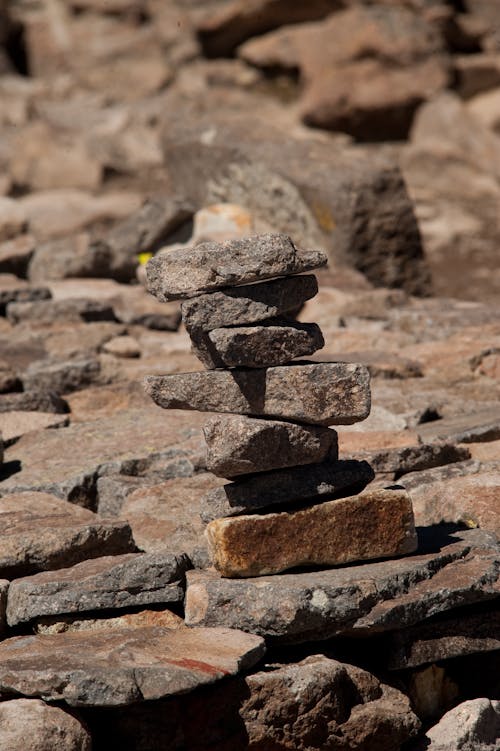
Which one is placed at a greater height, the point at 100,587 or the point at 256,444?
the point at 256,444

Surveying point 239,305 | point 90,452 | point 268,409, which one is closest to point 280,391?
point 268,409

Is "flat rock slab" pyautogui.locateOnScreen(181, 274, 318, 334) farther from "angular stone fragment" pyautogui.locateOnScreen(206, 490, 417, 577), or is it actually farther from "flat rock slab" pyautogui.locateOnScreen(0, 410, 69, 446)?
"flat rock slab" pyautogui.locateOnScreen(0, 410, 69, 446)

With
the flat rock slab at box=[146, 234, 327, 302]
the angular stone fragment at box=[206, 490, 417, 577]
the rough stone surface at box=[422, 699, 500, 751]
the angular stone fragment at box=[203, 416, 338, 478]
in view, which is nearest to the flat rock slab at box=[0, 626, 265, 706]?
the angular stone fragment at box=[206, 490, 417, 577]

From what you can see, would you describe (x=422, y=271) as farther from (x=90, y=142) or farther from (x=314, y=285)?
(x=90, y=142)

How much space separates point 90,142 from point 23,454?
11237 mm

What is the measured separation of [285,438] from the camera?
15.0 ft

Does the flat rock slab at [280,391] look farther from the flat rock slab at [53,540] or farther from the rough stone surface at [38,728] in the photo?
the rough stone surface at [38,728]

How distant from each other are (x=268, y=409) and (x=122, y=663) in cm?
111

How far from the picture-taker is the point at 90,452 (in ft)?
20.8

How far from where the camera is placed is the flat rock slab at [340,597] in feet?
14.1

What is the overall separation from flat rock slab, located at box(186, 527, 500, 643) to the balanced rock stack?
119mm

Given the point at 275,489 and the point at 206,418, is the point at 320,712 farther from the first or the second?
the point at 206,418

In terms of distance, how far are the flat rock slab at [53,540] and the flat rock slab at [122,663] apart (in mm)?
424

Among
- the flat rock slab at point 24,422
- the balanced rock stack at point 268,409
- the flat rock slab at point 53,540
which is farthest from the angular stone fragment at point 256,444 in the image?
the flat rock slab at point 24,422
